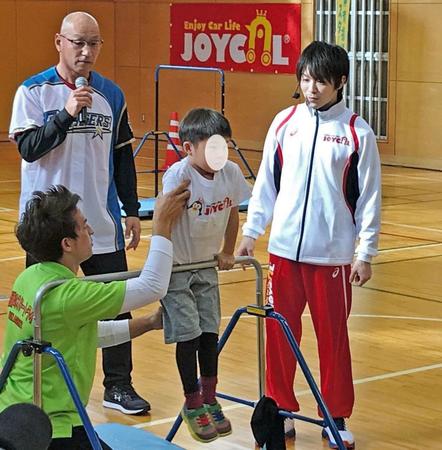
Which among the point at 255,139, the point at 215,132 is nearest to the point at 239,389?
the point at 215,132

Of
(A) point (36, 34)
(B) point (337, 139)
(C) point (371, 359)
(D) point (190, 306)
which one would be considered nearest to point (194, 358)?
(D) point (190, 306)

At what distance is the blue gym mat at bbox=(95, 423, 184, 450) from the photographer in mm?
3975

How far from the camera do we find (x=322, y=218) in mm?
4293

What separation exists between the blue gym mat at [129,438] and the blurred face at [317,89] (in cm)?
138

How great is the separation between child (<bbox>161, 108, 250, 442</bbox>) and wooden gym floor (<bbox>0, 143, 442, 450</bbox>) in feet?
1.91

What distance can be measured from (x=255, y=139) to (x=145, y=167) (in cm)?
Answer: 230

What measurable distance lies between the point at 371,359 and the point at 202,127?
2357 mm

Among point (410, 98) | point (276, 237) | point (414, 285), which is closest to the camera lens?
point (276, 237)

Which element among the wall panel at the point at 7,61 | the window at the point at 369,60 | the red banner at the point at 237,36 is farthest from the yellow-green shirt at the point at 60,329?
the wall panel at the point at 7,61

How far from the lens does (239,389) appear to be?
504cm

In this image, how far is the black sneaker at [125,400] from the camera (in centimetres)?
471

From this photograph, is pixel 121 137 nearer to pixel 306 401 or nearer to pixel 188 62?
pixel 306 401

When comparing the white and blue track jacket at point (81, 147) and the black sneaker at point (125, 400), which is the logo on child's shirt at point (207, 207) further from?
the black sneaker at point (125, 400)

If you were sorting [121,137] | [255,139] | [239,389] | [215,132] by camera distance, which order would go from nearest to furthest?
1. [215,132]
2. [121,137]
3. [239,389]
4. [255,139]
